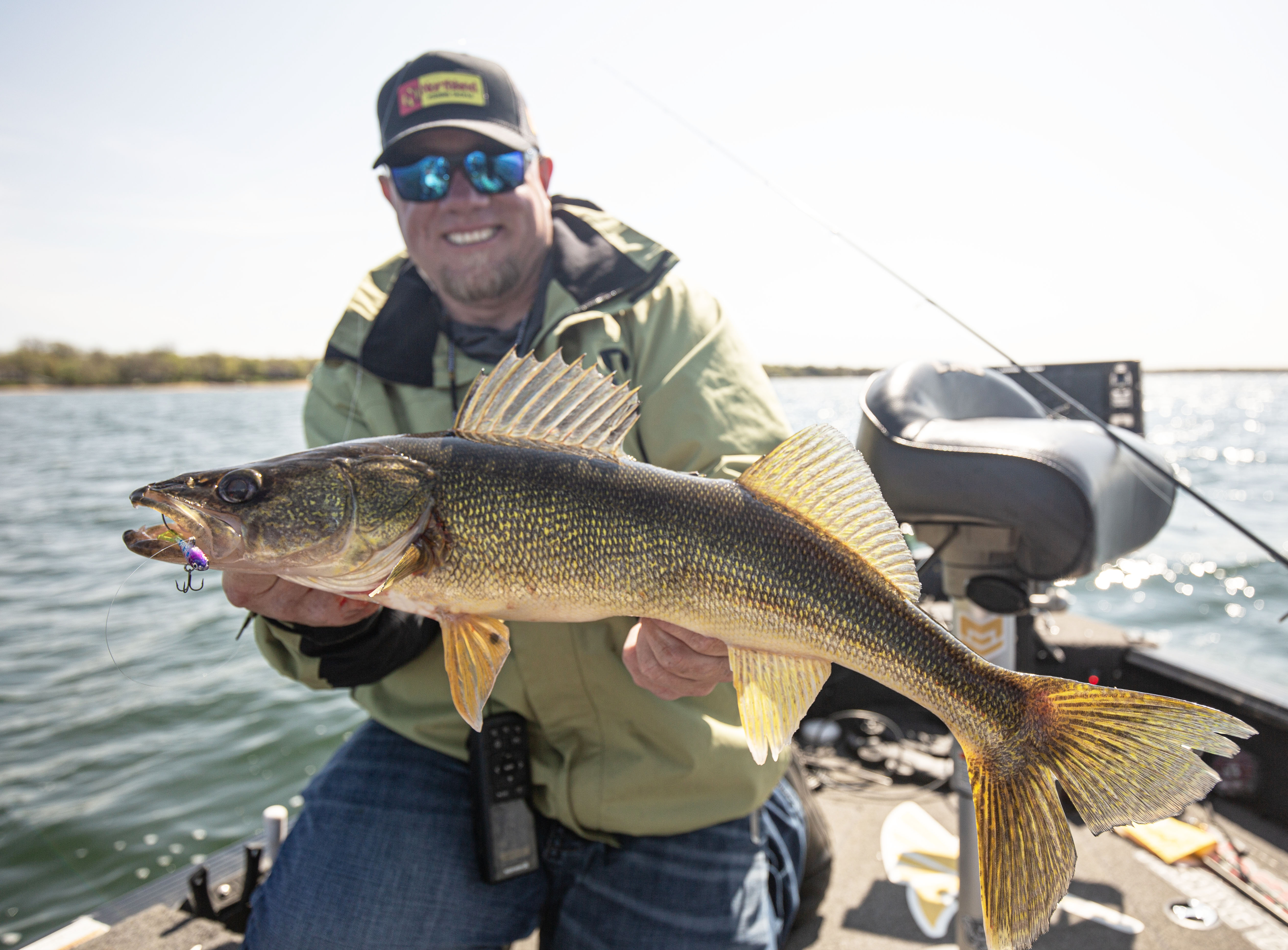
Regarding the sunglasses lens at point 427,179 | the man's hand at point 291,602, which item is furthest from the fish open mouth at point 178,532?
the sunglasses lens at point 427,179

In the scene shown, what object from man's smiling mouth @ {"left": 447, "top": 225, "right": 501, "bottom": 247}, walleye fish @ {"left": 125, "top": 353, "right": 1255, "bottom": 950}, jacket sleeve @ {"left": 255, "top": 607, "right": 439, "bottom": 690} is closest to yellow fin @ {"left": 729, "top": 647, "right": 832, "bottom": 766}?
walleye fish @ {"left": 125, "top": 353, "right": 1255, "bottom": 950}

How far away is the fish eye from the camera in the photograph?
1.62 meters

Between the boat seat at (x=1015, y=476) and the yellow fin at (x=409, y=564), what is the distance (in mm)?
1610

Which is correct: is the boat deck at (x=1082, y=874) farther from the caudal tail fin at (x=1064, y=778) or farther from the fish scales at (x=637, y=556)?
the fish scales at (x=637, y=556)

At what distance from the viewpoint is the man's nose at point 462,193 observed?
10.0 feet

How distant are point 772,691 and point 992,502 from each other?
1097 mm

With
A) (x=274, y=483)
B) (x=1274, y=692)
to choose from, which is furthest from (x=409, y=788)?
(x=1274, y=692)

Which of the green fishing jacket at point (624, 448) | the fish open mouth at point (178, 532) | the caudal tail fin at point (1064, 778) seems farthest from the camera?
the green fishing jacket at point (624, 448)

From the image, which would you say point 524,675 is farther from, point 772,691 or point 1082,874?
point 1082,874

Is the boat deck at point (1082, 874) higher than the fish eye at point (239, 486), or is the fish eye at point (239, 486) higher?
the fish eye at point (239, 486)

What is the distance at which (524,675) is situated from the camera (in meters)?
2.61

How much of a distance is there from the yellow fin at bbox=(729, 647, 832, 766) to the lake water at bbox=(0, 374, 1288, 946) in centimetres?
102

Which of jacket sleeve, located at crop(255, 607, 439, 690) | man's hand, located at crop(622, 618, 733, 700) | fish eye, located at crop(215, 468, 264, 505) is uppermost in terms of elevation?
fish eye, located at crop(215, 468, 264, 505)

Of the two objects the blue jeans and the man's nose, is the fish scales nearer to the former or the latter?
the blue jeans
